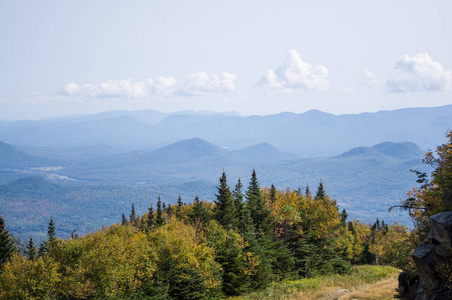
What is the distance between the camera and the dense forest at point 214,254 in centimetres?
2676

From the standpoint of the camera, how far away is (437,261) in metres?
18.2

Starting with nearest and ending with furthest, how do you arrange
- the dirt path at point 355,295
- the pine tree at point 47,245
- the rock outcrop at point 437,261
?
the rock outcrop at point 437,261 < the dirt path at point 355,295 < the pine tree at point 47,245

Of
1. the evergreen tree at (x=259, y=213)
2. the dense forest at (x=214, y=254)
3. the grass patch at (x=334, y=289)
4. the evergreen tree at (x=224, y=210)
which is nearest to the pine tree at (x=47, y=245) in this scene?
the dense forest at (x=214, y=254)

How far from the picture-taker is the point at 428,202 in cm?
2164

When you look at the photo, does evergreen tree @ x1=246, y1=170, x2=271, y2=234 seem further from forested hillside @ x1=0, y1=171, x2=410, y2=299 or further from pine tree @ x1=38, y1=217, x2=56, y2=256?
pine tree @ x1=38, y1=217, x2=56, y2=256

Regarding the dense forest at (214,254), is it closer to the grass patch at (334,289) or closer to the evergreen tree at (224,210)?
the evergreen tree at (224,210)

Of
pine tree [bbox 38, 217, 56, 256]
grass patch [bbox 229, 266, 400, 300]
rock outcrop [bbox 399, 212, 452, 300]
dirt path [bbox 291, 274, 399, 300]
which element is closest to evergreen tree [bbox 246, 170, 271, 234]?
grass patch [bbox 229, 266, 400, 300]

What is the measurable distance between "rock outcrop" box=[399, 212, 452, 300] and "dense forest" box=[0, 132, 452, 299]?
7.58 feet

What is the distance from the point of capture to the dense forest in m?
26.8

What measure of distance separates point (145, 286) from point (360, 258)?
79938 mm

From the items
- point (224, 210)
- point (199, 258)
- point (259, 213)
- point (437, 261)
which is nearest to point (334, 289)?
point (199, 258)

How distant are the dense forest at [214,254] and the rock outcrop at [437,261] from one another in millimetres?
2312

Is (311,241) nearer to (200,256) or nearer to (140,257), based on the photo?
(200,256)

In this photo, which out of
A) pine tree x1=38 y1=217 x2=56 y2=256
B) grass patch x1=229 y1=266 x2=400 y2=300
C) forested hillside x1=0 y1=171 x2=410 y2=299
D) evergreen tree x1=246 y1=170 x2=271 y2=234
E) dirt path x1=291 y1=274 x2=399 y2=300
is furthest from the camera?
evergreen tree x1=246 y1=170 x2=271 y2=234
